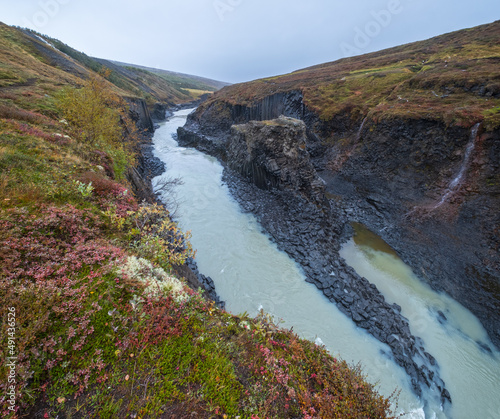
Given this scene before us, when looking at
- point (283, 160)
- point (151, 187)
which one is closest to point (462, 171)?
point (283, 160)

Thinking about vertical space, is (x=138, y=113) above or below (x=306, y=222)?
above

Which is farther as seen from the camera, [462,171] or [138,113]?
[138,113]

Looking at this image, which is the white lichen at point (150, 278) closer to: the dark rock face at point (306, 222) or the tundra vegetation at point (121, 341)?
the tundra vegetation at point (121, 341)

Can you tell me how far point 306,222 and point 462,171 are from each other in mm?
17917

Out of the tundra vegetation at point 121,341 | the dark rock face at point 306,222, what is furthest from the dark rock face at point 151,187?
the dark rock face at point 306,222

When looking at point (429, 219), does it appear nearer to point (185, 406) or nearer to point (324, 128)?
point (324, 128)

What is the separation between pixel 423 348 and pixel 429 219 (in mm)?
14378

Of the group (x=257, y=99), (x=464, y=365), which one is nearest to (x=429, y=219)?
(x=464, y=365)

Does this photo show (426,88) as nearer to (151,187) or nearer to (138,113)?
(151,187)

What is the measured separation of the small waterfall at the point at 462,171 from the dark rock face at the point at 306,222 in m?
10.2

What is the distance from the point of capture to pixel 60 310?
3924 mm

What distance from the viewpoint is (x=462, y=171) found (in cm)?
2150

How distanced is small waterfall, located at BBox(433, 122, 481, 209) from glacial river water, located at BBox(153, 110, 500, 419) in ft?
30.1

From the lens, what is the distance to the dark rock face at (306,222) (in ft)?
36.6
